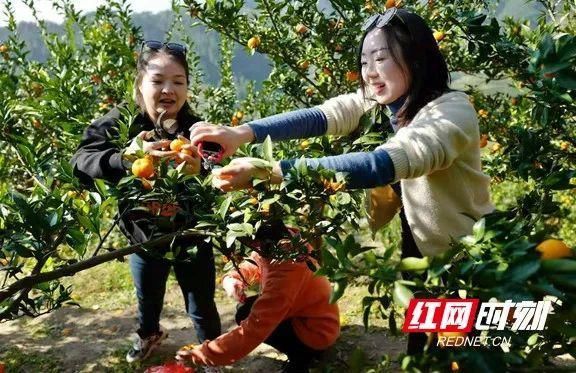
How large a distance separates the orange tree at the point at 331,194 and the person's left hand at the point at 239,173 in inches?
1.0

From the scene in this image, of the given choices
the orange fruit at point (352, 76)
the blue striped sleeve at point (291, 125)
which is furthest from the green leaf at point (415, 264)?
the orange fruit at point (352, 76)

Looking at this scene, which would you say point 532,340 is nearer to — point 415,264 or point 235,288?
point 415,264

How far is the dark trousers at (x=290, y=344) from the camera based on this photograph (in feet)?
7.20

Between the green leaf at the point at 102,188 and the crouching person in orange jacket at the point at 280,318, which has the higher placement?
the green leaf at the point at 102,188

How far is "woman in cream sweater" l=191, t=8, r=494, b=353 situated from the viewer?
1102mm

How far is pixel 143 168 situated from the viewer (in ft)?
3.85

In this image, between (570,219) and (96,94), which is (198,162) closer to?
(96,94)

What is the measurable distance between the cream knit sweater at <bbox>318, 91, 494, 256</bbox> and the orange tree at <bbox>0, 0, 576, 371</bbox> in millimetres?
106

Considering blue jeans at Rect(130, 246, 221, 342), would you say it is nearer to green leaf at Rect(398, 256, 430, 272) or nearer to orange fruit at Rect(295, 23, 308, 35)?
orange fruit at Rect(295, 23, 308, 35)

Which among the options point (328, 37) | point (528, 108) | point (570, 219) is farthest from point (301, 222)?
point (570, 219)

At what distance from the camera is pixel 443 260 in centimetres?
74

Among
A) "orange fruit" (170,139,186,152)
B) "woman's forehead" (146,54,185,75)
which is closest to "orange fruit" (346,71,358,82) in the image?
"woman's forehead" (146,54,185,75)

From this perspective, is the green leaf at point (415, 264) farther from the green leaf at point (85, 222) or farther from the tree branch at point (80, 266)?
the green leaf at point (85, 222)

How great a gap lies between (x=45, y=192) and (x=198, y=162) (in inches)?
15.1
